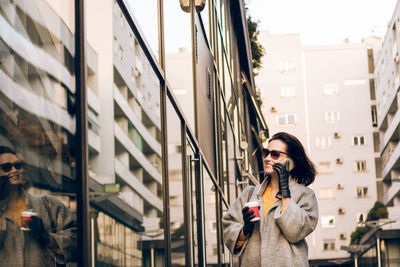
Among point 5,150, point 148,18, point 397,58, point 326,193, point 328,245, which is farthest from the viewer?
point 326,193

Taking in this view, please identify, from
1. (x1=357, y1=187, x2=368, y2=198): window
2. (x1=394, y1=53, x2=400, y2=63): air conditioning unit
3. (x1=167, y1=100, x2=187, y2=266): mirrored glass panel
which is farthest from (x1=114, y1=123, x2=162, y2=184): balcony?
(x1=357, y1=187, x2=368, y2=198): window

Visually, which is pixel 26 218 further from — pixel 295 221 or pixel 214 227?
pixel 214 227

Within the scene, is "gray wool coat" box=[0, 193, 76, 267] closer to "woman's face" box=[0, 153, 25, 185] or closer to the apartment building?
"woman's face" box=[0, 153, 25, 185]

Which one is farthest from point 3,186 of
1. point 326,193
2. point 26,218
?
point 326,193

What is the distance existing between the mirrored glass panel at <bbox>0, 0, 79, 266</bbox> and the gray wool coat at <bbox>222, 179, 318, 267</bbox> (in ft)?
6.34

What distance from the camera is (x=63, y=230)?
2.24m

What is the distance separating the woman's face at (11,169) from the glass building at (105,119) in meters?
0.02

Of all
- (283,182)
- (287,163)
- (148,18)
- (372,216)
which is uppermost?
(372,216)

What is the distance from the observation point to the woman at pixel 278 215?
407 cm

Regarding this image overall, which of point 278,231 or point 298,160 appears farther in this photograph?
point 298,160

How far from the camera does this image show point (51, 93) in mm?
2186

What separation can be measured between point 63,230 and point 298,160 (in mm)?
2343

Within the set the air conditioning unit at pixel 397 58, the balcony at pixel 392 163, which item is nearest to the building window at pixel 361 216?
the balcony at pixel 392 163

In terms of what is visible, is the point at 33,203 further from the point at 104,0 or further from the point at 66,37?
the point at 104,0
